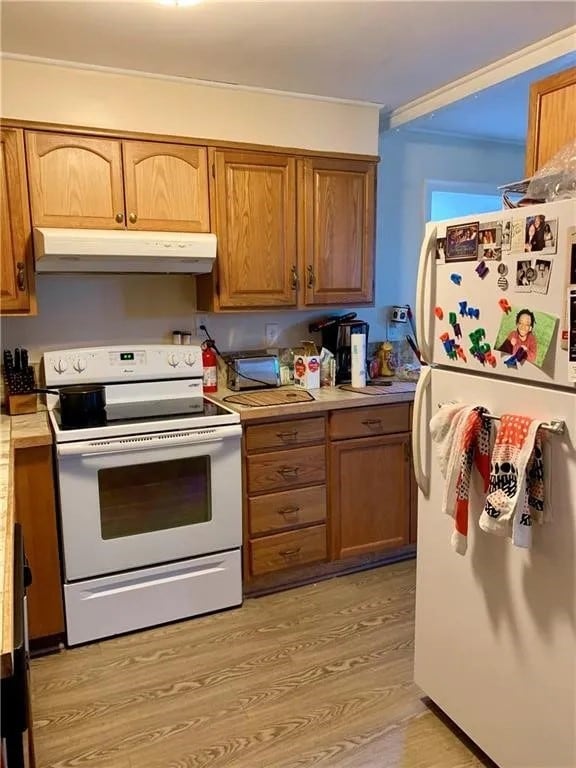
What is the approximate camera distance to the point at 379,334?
3.45 meters

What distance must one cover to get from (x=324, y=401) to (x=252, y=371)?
1.60 ft

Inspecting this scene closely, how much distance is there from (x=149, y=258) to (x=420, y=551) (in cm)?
160

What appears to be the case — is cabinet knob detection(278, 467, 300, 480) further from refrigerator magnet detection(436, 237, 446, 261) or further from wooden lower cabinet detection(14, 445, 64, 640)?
refrigerator magnet detection(436, 237, 446, 261)

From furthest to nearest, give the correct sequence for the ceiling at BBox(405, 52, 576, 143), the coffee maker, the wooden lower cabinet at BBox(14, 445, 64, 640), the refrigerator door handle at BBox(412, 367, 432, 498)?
the coffee maker, the ceiling at BBox(405, 52, 576, 143), the wooden lower cabinet at BBox(14, 445, 64, 640), the refrigerator door handle at BBox(412, 367, 432, 498)

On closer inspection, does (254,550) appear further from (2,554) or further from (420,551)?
(2,554)

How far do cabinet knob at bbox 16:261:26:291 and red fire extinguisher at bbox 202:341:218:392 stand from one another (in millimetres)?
903

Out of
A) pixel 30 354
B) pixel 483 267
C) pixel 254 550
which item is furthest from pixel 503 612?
pixel 30 354

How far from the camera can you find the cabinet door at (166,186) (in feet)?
8.21

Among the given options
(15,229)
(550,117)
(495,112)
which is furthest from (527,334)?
(495,112)

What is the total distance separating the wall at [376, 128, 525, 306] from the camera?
3348 millimetres

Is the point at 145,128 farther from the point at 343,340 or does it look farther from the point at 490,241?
the point at 490,241

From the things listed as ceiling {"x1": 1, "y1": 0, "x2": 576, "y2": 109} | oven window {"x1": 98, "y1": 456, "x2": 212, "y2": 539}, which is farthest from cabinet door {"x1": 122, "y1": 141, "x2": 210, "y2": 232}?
oven window {"x1": 98, "y1": 456, "x2": 212, "y2": 539}

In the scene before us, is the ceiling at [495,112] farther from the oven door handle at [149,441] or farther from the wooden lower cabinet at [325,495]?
the oven door handle at [149,441]

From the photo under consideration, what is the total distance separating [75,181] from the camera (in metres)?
2.41
